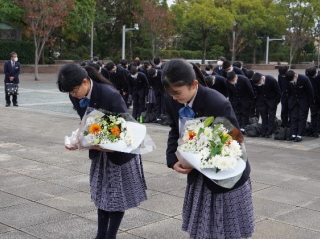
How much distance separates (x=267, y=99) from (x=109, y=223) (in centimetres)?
712

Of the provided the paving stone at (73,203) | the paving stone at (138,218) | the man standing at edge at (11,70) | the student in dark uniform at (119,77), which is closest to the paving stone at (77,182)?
the paving stone at (73,203)

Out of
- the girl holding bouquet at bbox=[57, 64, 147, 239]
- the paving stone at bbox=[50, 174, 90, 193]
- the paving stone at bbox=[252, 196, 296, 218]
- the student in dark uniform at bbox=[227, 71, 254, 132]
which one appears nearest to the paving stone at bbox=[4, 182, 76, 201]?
the paving stone at bbox=[50, 174, 90, 193]

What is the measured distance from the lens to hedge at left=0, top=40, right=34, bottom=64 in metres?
33.9

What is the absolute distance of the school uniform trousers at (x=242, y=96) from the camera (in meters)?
10.9

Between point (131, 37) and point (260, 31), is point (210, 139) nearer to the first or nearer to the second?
point (131, 37)

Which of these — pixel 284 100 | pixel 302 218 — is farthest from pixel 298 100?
pixel 302 218

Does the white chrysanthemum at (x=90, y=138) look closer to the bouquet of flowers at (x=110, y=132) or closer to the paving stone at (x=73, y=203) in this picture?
the bouquet of flowers at (x=110, y=132)

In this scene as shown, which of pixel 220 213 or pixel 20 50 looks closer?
pixel 220 213

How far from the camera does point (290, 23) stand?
155 feet

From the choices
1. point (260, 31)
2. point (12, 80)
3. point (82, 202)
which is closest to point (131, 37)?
point (260, 31)

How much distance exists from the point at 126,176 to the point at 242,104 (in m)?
7.41

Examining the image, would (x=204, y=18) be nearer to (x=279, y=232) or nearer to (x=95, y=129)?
(x=279, y=232)

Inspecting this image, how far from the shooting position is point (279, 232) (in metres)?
4.80

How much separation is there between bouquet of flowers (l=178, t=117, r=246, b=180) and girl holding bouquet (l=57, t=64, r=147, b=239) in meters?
0.96
